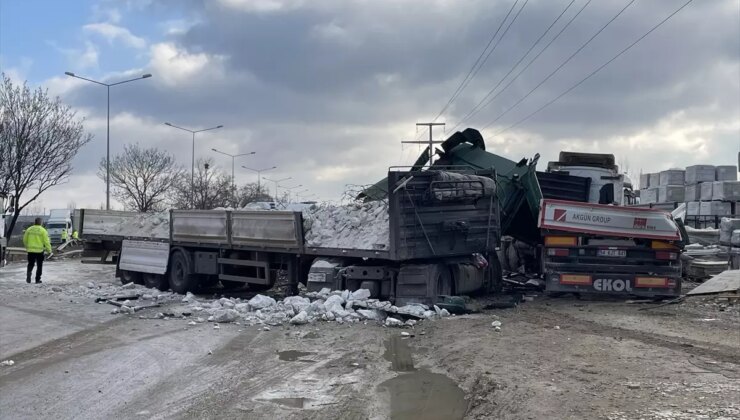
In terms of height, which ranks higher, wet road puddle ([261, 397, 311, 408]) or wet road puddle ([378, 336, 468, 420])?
wet road puddle ([378, 336, 468, 420])

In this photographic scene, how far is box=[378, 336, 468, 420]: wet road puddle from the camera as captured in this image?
5.56 m

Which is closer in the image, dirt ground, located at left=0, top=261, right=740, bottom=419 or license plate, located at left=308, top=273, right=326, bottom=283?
dirt ground, located at left=0, top=261, right=740, bottom=419

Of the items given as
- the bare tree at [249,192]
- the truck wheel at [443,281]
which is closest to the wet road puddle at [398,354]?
the truck wheel at [443,281]

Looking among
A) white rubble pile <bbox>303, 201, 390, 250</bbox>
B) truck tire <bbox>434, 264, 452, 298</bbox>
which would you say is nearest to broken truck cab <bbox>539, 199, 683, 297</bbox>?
truck tire <bbox>434, 264, 452, 298</bbox>

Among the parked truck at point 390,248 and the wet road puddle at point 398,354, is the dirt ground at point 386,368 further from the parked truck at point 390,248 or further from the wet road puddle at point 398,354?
the parked truck at point 390,248

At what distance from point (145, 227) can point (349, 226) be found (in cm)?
750

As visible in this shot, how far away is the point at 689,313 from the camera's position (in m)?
11.0

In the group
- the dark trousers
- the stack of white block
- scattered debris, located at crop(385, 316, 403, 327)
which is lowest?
scattered debris, located at crop(385, 316, 403, 327)

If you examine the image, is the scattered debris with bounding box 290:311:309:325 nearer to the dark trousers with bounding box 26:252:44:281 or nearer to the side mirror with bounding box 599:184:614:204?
the side mirror with bounding box 599:184:614:204

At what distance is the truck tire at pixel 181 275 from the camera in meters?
15.2

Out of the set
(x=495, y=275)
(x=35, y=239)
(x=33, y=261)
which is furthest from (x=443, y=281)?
(x=33, y=261)

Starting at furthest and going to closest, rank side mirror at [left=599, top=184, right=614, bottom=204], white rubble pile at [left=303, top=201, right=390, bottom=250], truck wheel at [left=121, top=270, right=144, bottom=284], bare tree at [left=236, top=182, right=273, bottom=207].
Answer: bare tree at [left=236, top=182, right=273, bottom=207], truck wheel at [left=121, top=270, right=144, bottom=284], side mirror at [left=599, top=184, right=614, bottom=204], white rubble pile at [left=303, top=201, right=390, bottom=250]

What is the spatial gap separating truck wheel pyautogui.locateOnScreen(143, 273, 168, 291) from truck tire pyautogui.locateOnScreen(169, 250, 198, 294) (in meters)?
0.30

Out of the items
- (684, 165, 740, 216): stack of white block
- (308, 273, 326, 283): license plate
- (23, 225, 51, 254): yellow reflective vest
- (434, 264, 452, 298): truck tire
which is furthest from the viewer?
(684, 165, 740, 216): stack of white block
